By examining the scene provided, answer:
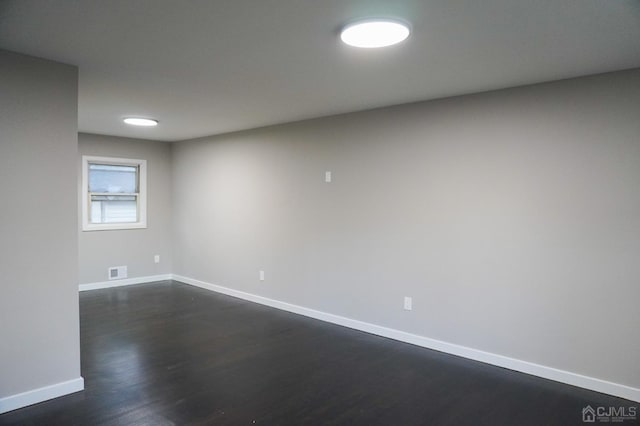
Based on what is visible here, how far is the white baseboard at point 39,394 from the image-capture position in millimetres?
2656

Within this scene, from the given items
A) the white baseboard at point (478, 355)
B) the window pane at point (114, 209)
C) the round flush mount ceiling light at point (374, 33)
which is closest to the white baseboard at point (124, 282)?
the window pane at point (114, 209)

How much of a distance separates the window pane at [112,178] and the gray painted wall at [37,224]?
12.4 ft

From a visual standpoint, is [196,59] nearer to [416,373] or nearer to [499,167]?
[499,167]

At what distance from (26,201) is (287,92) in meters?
2.13

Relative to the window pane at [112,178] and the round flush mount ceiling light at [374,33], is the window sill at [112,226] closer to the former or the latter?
the window pane at [112,178]

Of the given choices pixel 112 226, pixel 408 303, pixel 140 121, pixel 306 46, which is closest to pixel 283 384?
pixel 408 303

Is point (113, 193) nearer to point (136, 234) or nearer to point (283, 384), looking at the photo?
point (136, 234)

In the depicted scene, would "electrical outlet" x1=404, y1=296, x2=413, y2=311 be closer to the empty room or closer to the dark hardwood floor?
the empty room

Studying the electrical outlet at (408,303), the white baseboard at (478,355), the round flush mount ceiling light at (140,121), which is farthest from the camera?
the round flush mount ceiling light at (140,121)

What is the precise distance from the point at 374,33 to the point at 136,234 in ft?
18.6

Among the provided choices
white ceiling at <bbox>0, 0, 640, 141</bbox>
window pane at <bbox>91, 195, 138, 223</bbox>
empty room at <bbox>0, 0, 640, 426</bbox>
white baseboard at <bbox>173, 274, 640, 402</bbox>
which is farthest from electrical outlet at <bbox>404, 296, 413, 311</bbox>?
window pane at <bbox>91, 195, 138, 223</bbox>

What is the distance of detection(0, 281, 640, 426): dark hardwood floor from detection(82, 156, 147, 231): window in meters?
2.27

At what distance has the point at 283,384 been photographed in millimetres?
3082

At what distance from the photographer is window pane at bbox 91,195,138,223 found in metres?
6.33
